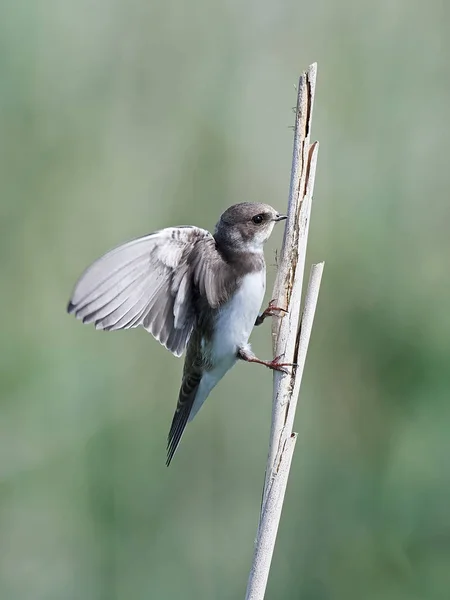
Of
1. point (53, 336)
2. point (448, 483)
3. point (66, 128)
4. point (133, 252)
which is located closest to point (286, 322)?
point (133, 252)

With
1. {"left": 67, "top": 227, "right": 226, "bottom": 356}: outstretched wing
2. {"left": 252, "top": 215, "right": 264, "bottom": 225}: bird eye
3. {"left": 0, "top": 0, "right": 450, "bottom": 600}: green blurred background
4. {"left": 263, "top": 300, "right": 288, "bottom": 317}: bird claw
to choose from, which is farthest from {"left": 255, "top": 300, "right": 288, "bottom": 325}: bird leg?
{"left": 0, "top": 0, "right": 450, "bottom": 600}: green blurred background

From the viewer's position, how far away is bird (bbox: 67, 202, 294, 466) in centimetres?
212

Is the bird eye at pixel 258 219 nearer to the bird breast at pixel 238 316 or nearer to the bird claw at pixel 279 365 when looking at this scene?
the bird breast at pixel 238 316

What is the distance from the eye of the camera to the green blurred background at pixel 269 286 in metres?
2.93

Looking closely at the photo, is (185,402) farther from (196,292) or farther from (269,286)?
(269,286)

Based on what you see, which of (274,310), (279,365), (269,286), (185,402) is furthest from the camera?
(269,286)

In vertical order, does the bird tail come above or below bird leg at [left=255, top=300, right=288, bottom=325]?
below

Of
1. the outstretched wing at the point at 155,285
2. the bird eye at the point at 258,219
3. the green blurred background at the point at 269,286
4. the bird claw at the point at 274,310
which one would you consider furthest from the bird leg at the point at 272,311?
the green blurred background at the point at 269,286

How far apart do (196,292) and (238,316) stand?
131 millimetres

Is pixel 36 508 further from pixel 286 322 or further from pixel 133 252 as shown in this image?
pixel 286 322

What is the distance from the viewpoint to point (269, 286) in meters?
2.93

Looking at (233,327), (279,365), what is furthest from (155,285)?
(279,365)

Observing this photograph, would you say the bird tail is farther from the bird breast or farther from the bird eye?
the bird eye

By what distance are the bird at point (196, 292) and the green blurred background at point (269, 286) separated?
1.50 feet
